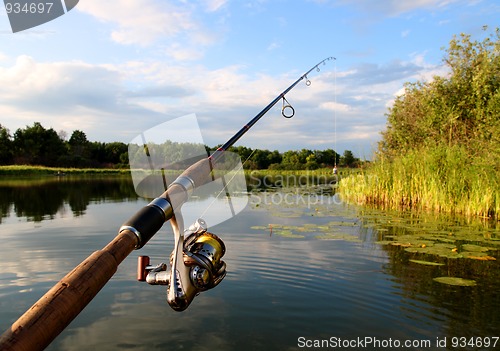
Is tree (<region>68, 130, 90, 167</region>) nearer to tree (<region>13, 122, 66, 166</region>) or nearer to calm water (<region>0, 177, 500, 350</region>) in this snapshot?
tree (<region>13, 122, 66, 166</region>)

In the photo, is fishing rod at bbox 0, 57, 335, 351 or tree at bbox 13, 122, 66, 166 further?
tree at bbox 13, 122, 66, 166

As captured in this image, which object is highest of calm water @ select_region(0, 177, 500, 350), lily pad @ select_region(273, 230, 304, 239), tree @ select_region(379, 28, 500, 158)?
tree @ select_region(379, 28, 500, 158)

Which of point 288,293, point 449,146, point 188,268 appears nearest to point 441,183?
point 449,146

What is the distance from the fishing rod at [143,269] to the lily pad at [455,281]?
348 centimetres

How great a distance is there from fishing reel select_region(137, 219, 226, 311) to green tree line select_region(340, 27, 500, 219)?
10480mm

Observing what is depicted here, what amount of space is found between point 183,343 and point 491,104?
55.3 ft

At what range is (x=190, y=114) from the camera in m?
2.53

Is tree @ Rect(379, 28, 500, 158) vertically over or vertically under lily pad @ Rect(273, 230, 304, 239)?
over

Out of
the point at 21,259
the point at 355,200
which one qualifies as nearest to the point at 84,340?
the point at 21,259

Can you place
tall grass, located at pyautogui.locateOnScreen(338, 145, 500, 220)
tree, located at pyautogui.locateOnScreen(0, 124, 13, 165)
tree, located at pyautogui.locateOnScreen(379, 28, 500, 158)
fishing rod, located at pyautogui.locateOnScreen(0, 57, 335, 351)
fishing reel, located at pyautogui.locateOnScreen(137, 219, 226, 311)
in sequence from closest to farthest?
fishing rod, located at pyautogui.locateOnScreen(0, 57, 335, 351)
fishing reel, located at pyautogui.locateOnScreen(137, 219, 226, 311)
tall grass, located at pyautogui.locateOnScreen(338, 145, 500, 220)
tree, located at pyautogui.locateOnScreen(379, 28, 500, 158)
tree, located at pyautogui.locateOnScreen(0, 124, 13, 165)

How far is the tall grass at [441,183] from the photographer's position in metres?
11.0

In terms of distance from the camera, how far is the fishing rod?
1382 mm

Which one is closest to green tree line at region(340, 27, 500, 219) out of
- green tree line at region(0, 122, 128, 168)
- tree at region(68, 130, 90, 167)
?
green tree line at region(0, 122, 128, 168)

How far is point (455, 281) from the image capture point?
5004 mm
